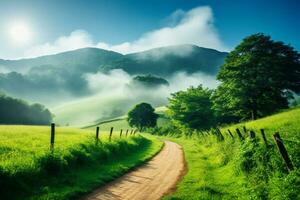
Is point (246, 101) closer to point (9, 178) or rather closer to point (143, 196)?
point (143, 196)

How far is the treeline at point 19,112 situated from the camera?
109 metres

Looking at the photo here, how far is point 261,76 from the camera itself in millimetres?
47562

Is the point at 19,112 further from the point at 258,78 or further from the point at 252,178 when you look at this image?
the point at 252,178

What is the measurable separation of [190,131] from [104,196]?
5602cm

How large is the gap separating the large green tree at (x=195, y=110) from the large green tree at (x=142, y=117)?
137 ft

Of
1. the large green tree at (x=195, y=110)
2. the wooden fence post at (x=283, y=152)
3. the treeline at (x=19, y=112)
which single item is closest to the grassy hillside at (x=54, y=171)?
the wooden fence post at (x=283, y=152)

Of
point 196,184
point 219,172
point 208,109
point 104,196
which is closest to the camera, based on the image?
point 104,196

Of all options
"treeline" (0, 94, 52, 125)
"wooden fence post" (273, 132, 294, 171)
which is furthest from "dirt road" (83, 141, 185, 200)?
"treeline" (0, 94, 52, 125)

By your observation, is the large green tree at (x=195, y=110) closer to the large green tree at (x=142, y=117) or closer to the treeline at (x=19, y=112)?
the large green tree at (x=142, y=117)

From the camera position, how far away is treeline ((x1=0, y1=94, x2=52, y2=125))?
109m

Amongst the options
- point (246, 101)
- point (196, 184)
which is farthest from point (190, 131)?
point (196, 184)

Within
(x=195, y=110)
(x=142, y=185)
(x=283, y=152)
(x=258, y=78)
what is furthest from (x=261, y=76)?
(x=283, y=152)

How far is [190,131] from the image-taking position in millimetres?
67812

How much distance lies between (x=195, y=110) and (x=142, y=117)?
48.3m
